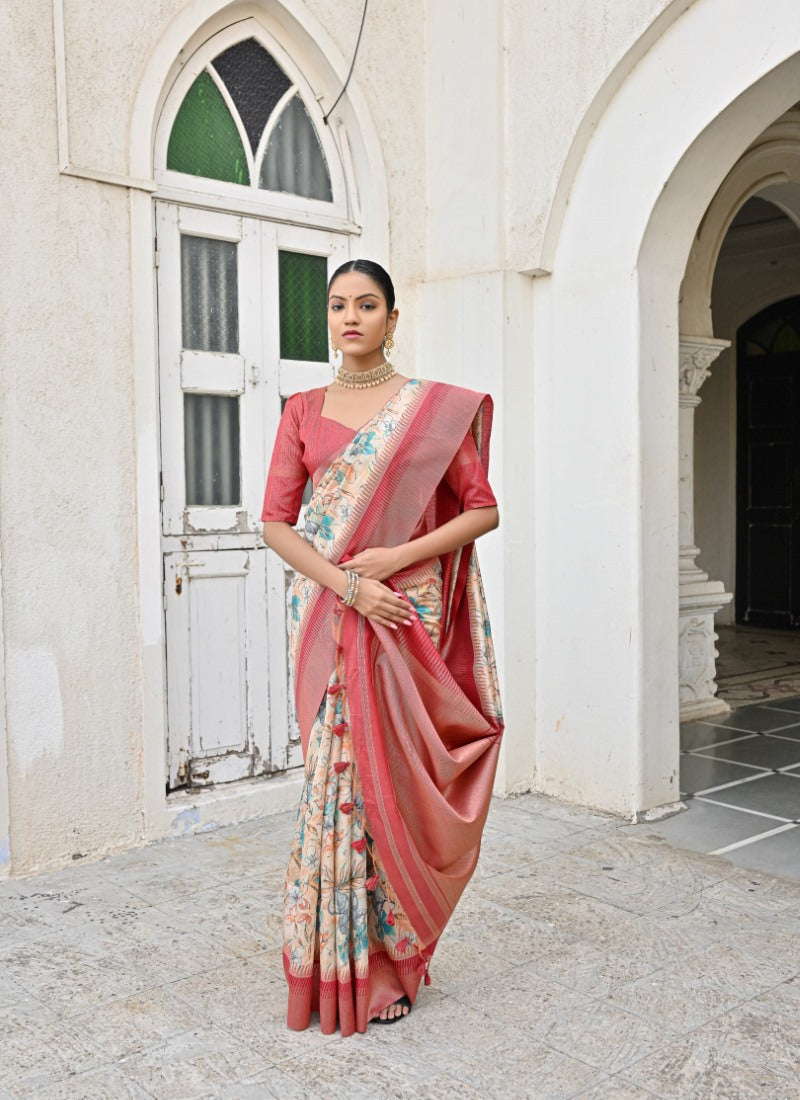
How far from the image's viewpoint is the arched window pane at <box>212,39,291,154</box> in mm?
4355

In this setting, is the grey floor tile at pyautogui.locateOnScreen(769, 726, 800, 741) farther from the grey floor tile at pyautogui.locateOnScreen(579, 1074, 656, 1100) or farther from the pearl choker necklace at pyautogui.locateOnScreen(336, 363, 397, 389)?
the pearl choker necklace at pyautogui.locateOnScreen(336, 363, 397, 389)

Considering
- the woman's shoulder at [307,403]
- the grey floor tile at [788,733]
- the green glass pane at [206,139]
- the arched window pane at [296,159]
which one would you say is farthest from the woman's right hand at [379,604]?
the grey floor tile at [788,733]

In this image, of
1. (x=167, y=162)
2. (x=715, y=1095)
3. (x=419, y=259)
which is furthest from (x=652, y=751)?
(x=167, y=162)

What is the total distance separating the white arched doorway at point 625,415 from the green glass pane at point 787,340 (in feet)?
20.4

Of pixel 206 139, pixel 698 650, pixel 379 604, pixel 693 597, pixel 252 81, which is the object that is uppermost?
pixel 252 81

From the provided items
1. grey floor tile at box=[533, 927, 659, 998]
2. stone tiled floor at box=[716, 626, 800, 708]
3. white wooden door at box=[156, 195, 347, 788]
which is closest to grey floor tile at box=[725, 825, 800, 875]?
grey floor tile at box=[533, 927, 659, 998]

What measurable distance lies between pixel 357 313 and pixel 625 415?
1956 mm

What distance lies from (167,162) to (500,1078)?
338 centimetres

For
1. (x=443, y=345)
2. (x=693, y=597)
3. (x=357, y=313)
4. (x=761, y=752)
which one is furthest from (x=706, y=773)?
(x=357, y=313)

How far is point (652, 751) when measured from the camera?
4.34m

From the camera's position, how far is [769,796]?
184 inches

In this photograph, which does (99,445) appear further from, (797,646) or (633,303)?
(797,646)

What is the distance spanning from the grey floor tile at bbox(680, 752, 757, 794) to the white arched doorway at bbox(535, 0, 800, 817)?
39 centimetres

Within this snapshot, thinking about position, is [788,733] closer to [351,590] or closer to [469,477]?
[469,477]
